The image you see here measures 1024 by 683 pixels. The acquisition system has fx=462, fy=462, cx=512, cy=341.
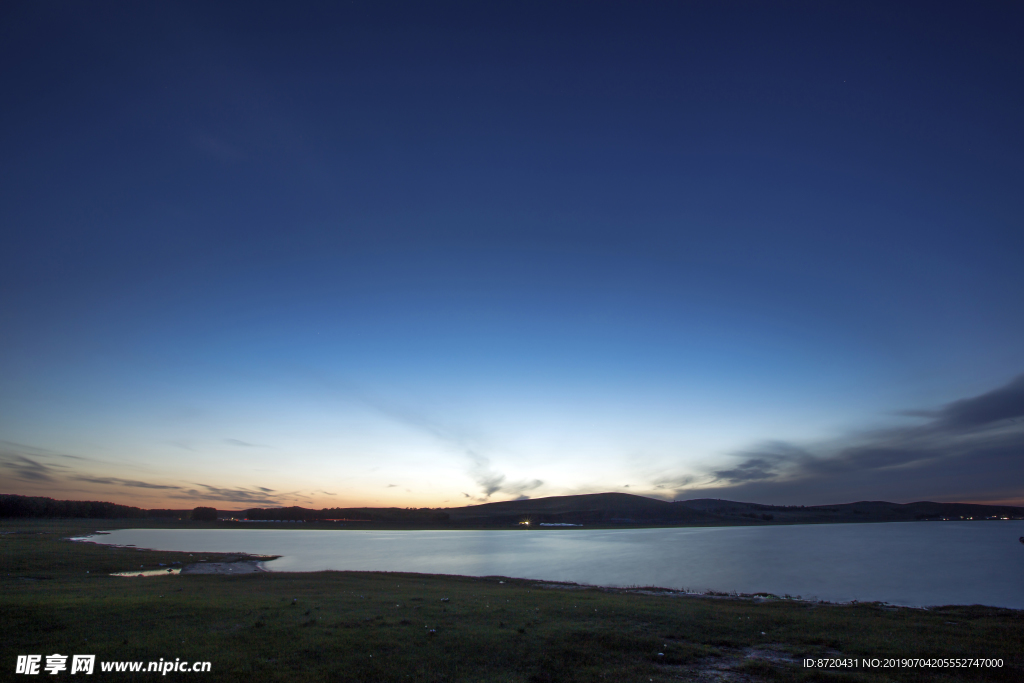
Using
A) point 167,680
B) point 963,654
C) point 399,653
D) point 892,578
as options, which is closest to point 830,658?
point 963,654

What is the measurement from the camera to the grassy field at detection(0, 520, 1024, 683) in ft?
45.9

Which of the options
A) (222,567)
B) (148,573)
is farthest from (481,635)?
(222,567)

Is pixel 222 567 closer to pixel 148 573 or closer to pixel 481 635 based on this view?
pixel 148 573

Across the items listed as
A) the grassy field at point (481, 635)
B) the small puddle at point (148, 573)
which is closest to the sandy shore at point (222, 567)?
the small puddle at point (148, 573)

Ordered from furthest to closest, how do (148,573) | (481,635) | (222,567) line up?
(222,567), (148,573), (481,635)

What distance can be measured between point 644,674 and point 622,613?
976cm

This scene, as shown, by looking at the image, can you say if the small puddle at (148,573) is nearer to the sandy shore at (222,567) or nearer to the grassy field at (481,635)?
the sandy shore at (222,567)

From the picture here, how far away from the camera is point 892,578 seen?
48062 millimetres

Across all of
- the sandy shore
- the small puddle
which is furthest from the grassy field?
the sandy shore

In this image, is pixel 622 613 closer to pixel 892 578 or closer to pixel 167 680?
pixel 167 680

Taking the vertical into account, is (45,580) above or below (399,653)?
below

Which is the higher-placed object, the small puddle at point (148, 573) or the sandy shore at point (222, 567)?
the small puddle at point (148, 573)

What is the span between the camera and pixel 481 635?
1806 cm

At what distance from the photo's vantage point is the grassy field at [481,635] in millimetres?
13992
